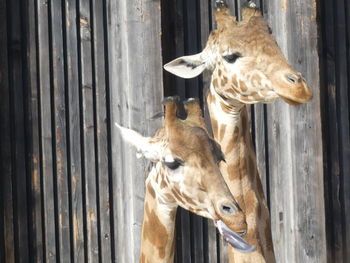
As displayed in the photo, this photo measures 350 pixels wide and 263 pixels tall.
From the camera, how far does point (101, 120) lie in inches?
185

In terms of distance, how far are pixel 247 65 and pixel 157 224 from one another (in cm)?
82

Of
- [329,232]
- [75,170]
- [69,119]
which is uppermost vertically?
[69,119]

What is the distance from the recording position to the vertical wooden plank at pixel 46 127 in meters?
4.64

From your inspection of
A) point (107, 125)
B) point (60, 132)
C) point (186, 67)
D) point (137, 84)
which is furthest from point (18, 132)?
point (186, 67)

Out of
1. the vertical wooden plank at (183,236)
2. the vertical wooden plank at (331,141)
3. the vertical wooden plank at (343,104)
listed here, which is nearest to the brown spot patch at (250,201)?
the vertical wooden plank at (183,236)

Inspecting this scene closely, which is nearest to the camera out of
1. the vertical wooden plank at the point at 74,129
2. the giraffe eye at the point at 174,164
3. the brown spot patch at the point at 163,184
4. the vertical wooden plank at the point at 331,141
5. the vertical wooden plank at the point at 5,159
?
the giraffe eye at the point at 174,164

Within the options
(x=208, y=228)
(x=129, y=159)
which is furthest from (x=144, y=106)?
(x=208, y=228)

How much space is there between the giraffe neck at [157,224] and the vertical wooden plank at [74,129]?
144 centimetres

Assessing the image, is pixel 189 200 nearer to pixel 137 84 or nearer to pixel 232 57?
pixel 232 57

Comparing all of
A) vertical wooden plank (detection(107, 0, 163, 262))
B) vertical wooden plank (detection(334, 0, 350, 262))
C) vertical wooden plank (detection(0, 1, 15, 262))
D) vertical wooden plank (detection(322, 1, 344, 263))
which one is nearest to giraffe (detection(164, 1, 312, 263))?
vertical wooden plank (detection(107, 0, 163, 262))

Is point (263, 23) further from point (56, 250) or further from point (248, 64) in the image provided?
point (56, 250)

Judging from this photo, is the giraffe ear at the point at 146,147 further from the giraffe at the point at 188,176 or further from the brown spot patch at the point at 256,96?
the brown spot patch at the point at 256,96

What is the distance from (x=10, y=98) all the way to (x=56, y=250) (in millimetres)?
1006

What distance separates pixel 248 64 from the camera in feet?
10.9
